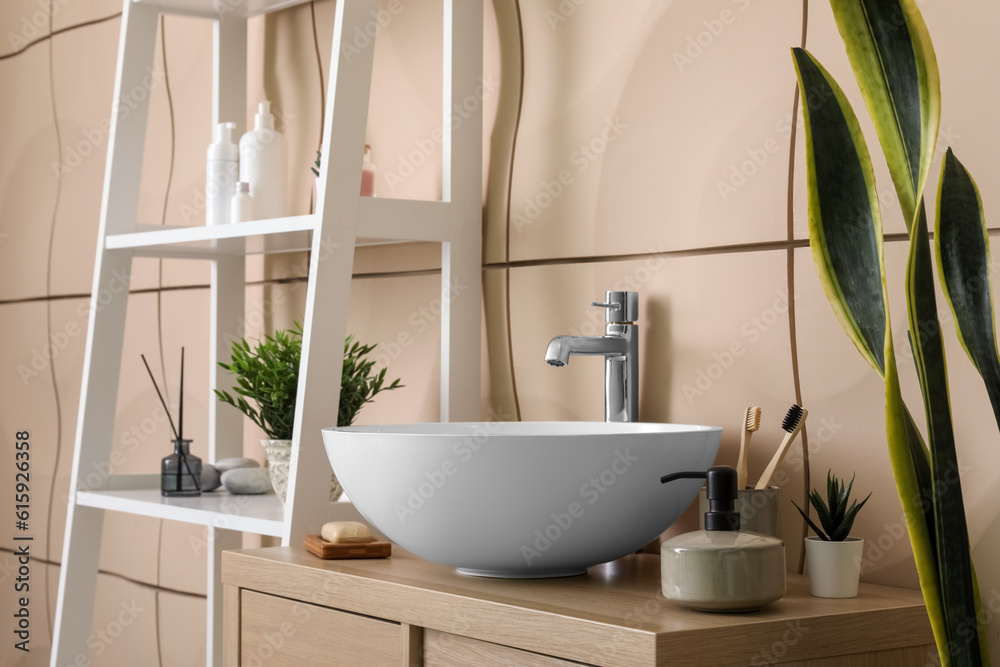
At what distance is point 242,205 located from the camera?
1.66 metres

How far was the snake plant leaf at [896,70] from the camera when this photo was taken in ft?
2.62

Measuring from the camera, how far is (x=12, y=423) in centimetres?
254

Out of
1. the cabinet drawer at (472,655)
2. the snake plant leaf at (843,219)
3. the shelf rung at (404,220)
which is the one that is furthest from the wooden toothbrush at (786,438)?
the shelf rung at (404,220)

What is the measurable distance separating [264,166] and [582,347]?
26.7 inches

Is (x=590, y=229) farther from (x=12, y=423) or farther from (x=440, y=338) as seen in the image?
(x=12, y=423)

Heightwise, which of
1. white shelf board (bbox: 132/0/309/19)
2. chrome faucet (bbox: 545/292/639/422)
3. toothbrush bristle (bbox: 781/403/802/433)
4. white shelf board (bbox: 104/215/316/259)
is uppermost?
white shelf board (bbox: 132/0/309/19)

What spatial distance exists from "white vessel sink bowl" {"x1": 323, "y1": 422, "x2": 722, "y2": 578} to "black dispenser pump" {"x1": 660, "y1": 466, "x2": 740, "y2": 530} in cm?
9

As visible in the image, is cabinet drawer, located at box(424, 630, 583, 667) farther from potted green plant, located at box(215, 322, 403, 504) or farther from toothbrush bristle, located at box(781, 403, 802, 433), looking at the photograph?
potted green plant, located at box(215, 322, 403, 504)

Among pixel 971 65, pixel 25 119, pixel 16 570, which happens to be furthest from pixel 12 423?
pixel 971 65

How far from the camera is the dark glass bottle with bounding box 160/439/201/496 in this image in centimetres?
172

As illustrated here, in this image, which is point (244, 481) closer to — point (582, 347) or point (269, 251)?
point (269, 251)

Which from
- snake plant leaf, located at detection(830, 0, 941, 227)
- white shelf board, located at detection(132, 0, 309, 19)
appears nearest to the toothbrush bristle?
snake plant leaf, located at detection(830, 0, 941, 227)

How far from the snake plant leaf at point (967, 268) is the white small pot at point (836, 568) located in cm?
23

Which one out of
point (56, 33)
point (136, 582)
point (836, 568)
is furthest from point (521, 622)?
point (56, 33)
